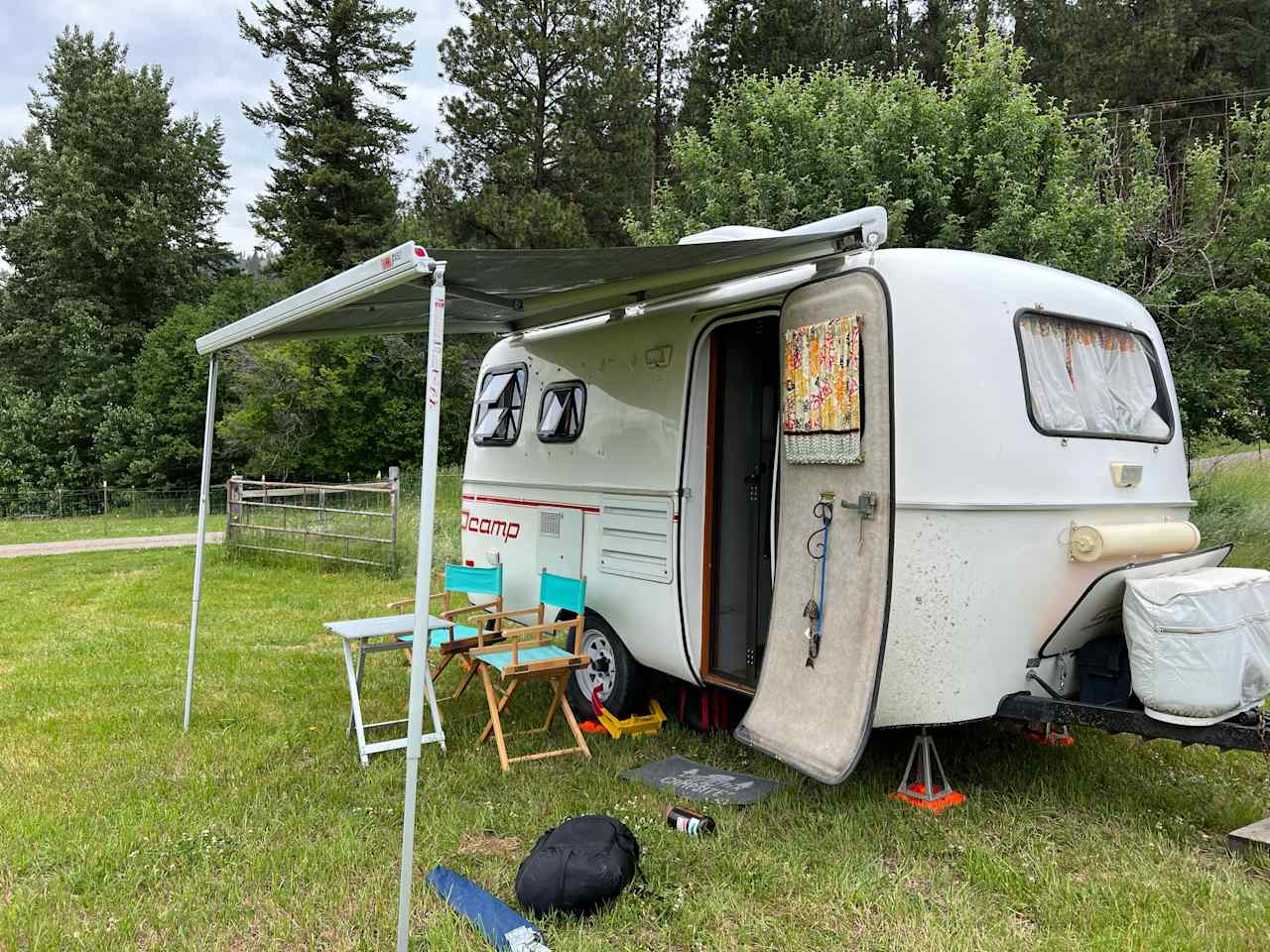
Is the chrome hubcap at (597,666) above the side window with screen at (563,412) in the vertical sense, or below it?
below

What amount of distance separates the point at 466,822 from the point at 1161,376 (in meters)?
3.96

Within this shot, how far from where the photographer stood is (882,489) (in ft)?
11.9

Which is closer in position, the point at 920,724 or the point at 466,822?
the point at 920,724

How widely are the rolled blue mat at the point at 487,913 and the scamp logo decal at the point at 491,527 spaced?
2.96 metres

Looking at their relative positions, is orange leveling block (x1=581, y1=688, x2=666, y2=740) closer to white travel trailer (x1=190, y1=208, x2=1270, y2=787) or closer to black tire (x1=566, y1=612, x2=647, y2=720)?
black tire (x1=566, y1=612, x2=647, y2=720)

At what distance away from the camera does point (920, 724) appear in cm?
375

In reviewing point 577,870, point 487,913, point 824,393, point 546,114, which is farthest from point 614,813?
point 546,114

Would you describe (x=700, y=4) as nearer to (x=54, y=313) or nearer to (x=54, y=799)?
(x=54, y=799)

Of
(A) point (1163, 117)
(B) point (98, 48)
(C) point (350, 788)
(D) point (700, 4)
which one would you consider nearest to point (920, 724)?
(C) point (350, 788)

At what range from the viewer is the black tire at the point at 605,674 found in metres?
5.21

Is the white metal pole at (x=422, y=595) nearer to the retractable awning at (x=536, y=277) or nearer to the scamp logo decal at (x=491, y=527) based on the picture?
the retractable awning at (x=536, y=277)

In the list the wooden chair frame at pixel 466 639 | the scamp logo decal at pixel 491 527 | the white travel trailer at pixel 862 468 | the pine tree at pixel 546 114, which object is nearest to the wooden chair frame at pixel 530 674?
the wooden chair frame at pixel 466 639

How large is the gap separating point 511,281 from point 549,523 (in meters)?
2.22

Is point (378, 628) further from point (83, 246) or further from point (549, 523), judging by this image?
point (83, 246)
